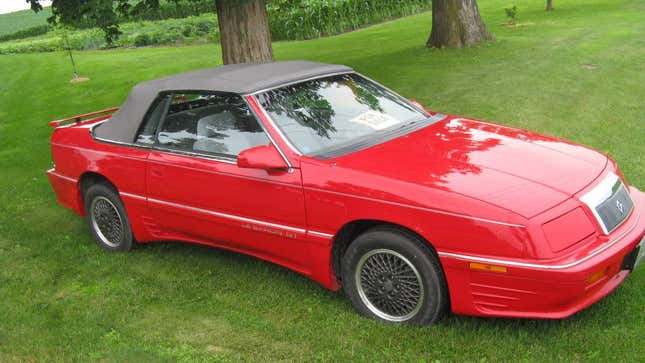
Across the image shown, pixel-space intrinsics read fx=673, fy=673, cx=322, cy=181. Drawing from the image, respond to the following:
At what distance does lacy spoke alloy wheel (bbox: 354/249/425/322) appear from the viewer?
4016mm

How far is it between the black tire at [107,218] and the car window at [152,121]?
2.15 ft

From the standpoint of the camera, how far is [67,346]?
4.32 metres

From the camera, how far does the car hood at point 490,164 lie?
376cm

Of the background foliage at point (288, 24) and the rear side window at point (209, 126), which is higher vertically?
the rear side window at point (209, 126)

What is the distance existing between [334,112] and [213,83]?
3.22ft

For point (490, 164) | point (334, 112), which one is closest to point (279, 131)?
point (334, 112)

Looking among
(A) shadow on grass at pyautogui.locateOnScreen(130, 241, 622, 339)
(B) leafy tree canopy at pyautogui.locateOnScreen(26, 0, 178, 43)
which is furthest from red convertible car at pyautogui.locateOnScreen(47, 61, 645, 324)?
(B) leafy tree canopy at pyautogui.locateOnScreen(26, 0, 178, 43)

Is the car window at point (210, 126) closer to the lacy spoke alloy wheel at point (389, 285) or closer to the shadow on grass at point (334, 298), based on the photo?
the shadow on grass at point (334, 298)

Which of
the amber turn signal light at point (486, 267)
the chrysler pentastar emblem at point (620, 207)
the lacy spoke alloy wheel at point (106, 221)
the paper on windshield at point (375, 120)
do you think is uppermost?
the paper on windshield at point (375, 120)

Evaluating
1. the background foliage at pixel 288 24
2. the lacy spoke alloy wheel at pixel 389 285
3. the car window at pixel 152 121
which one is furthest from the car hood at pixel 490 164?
the background foliage at pixel 288 24

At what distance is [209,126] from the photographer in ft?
16.7

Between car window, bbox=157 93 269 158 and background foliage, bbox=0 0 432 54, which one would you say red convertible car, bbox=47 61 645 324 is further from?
background foliage, bbox=0 0 432 54

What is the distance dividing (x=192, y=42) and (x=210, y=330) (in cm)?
2591

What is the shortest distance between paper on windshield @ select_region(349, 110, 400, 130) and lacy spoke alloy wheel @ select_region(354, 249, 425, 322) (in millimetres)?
1172
